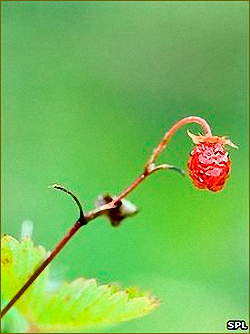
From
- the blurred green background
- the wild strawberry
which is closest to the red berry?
the wild strawberry

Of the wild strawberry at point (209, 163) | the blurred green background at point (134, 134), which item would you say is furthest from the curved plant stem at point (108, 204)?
the blurred green background at point (134, 134)

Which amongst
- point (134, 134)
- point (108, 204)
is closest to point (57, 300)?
point (108, 204)

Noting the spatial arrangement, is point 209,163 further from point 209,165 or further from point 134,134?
point 134,134

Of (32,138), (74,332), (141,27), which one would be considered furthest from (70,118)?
(74,332)

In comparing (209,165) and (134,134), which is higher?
(134,134)

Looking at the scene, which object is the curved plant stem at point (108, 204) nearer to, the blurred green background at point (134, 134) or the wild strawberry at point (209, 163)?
A: the wild strawberry at point (209, 163)

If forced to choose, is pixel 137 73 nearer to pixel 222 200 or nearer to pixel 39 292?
pixel 222 200

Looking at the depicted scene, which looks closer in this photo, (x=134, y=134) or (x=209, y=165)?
(x=209, y=165)
